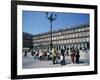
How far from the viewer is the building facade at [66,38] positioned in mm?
1874

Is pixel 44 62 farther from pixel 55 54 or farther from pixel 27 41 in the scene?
pixel 27 41

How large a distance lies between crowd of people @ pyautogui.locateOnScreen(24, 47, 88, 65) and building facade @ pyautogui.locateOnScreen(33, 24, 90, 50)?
0.12 ft

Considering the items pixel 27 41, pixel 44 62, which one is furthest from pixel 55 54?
pixel 27 41

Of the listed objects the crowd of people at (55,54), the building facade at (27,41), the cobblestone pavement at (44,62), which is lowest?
the cobblestone pavement at (44,62)

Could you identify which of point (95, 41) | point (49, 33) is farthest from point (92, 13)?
point (49, 33)

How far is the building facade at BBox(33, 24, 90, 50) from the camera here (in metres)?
1.87

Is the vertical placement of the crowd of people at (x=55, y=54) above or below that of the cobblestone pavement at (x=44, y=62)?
above

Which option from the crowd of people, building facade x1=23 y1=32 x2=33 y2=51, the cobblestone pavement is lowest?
the cobblestone pavement

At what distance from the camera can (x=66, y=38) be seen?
1.94 metres

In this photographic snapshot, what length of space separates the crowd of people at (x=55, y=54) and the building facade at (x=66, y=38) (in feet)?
0.12

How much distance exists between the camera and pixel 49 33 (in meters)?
1.89

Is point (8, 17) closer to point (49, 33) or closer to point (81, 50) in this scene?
point (49, 33)

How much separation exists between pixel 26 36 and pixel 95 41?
27.5 inches

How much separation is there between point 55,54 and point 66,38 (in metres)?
0.19
